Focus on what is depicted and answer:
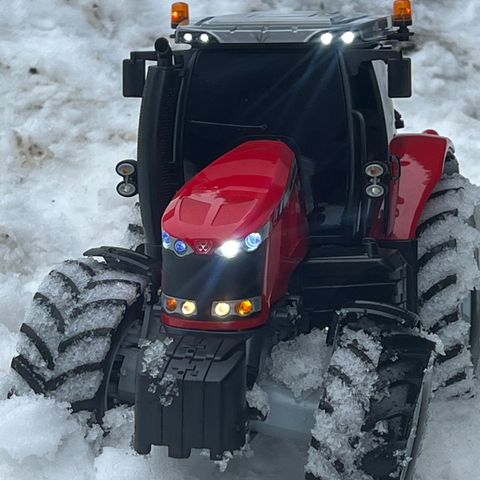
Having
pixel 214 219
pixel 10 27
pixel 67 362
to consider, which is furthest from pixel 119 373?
pixel 10 27

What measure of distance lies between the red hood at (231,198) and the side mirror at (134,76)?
0.69 metres

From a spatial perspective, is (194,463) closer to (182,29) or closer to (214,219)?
(214,219)

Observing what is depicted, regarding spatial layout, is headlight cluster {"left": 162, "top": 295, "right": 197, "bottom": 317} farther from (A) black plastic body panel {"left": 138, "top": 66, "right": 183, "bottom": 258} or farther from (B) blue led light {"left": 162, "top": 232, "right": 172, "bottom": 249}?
(A) black plastic body panel {"left": 138, "top": 66, "right": 183, "bottom": 258}

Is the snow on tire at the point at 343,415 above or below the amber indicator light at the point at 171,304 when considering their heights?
below

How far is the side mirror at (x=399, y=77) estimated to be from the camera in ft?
13.3

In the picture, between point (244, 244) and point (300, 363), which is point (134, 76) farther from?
point (300, 363)

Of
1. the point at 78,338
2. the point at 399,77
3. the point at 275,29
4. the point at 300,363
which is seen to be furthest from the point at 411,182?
the point at 78,338

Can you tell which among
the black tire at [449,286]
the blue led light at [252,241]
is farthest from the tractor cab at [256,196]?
the black tire at [449,286]

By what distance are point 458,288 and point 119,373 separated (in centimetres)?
175

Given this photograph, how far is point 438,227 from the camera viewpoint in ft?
15.0

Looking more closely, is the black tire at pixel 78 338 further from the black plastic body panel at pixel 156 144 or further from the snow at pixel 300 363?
the snow at pixel 300 363

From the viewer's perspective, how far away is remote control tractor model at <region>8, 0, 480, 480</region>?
3352mm

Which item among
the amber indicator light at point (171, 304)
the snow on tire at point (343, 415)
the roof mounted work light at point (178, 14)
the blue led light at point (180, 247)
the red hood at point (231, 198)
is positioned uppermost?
the roof mounted work light at point (178, 14)

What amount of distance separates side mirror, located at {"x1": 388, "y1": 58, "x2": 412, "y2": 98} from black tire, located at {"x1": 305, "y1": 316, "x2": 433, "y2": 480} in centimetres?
127
